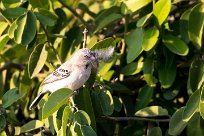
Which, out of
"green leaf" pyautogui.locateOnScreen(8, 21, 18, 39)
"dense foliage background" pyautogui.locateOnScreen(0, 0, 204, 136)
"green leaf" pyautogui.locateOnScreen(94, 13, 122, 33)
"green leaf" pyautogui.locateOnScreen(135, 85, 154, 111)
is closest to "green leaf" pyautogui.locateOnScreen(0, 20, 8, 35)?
"dense foliage background" pyautogui.locateOnScreen(0, 0, 204, 136)

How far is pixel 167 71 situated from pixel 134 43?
1.09 ft

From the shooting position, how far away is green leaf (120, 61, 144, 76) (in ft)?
13.1

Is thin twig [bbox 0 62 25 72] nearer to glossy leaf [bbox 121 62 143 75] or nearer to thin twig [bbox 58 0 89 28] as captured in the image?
thin twig [bbox 58 0 89 28]

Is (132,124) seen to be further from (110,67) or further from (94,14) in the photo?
(94,14)

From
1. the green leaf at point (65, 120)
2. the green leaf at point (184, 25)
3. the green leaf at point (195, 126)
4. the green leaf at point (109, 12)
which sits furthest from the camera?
the green leaf at point (109, 12)

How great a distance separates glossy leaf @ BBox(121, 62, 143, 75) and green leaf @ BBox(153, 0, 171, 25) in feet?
1.31

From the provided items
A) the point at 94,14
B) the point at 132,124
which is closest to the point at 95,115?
the point at 132,124

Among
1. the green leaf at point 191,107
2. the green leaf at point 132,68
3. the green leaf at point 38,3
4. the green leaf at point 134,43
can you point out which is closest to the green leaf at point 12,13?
the green leaf at point 38,3

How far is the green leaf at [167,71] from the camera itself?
155 inches

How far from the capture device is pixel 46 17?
12.5 ft

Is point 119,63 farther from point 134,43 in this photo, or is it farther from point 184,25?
point 184,25

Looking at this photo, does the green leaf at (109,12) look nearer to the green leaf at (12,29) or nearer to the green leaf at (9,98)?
the green leaf at (12,29)

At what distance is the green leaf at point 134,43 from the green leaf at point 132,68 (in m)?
0.21

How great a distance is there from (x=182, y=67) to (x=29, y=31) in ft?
3.75
